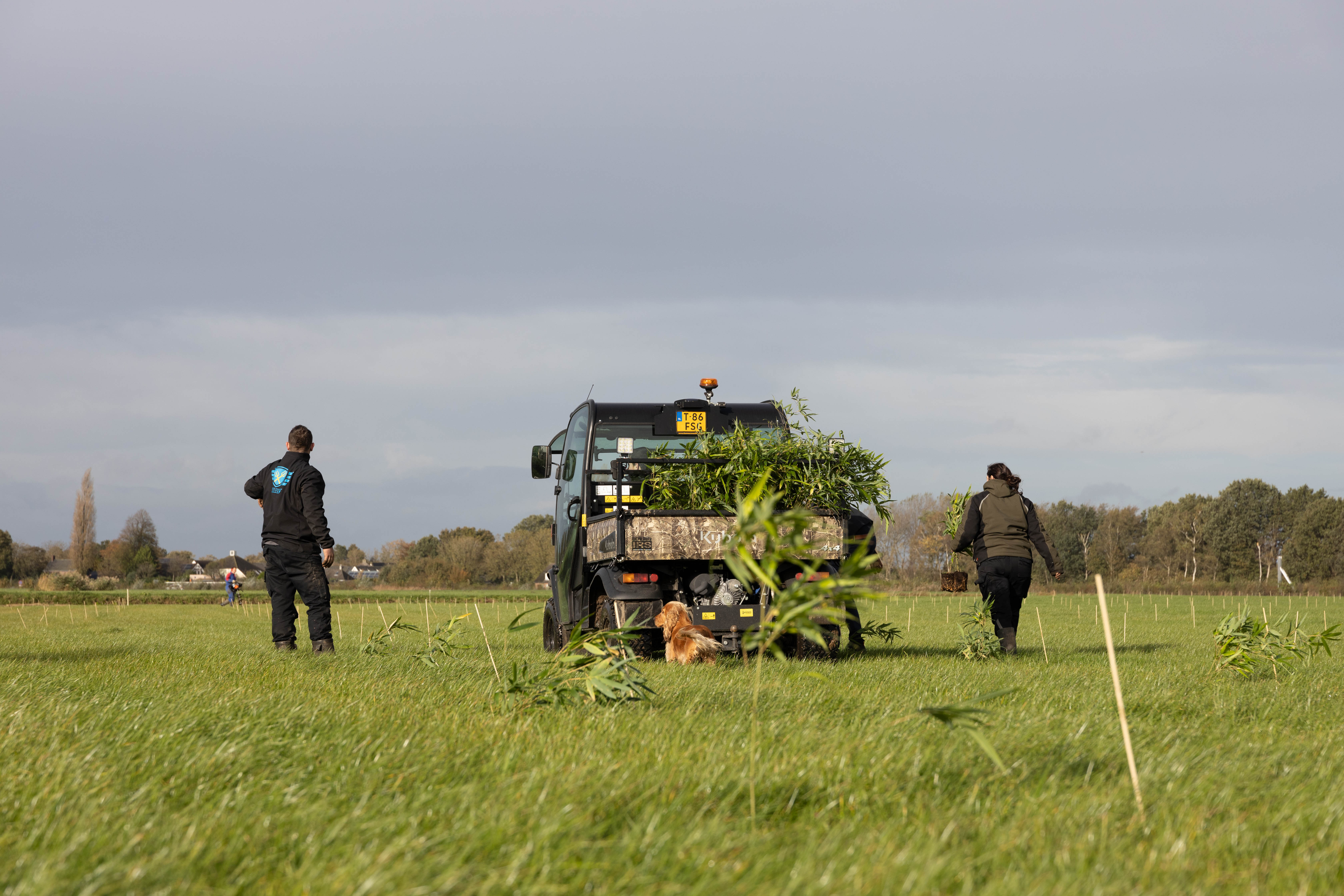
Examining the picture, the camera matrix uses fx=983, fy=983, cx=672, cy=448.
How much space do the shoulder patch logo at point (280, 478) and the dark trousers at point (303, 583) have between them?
59 cm

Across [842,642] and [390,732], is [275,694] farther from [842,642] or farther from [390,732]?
[842,642]

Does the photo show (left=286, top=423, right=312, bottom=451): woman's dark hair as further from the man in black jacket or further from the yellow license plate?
the yellow license plate

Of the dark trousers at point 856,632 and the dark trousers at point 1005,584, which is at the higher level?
the dark trousers at point 1005,584

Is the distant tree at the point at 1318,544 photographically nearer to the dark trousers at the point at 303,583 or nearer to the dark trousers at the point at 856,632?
the dark trousers at the point at 856,632

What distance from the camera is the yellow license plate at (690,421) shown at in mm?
10609

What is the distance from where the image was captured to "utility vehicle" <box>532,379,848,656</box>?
8.72 metres

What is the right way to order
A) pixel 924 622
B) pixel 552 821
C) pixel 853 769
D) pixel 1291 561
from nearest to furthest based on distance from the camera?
1. pixel 552 821
2. pixel 853 769
3. pixel 924 622
4. pixel 1291 561

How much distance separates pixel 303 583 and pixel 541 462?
3093 millimetres

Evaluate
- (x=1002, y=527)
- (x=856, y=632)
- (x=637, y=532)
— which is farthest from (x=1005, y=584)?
(x=637, y=532)

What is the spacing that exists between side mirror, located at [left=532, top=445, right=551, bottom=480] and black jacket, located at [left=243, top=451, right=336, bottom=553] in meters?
2.61

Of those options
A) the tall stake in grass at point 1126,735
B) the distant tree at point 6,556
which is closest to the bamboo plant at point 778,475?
the tall stake in grass at point 1126,735

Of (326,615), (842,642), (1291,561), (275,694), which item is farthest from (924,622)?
(1291,561)

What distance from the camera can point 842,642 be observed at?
37.8 ft

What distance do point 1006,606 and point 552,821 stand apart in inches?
335
